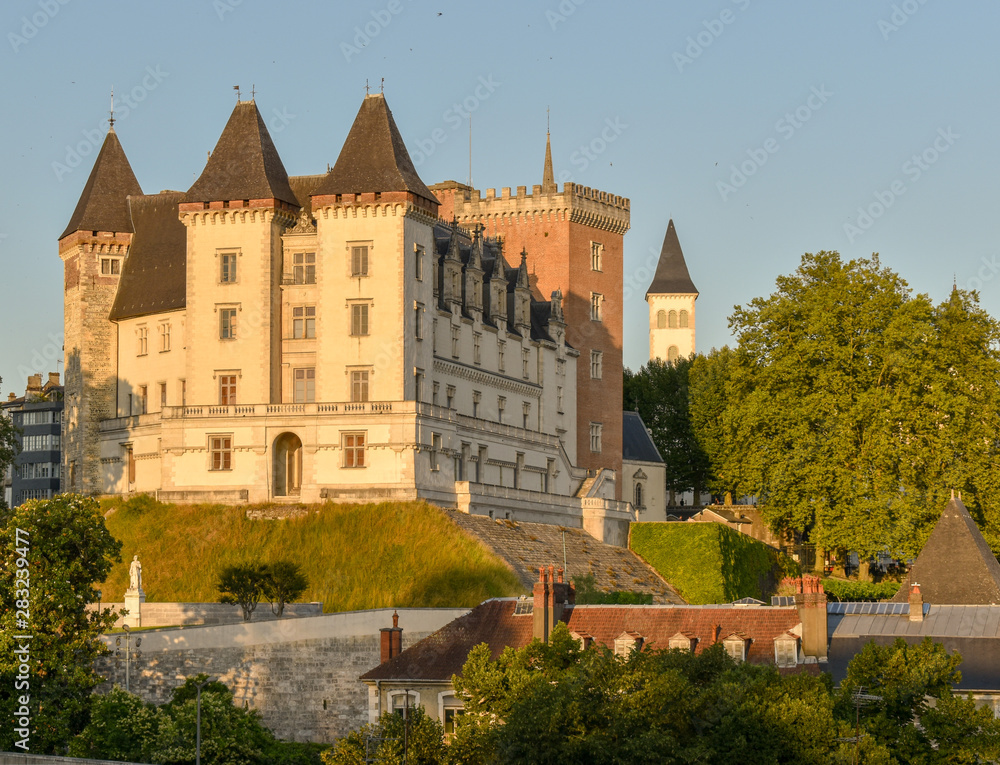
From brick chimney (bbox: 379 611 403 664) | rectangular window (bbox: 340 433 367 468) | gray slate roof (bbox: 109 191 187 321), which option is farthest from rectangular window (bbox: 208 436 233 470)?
brick chimney (bbox: 379 611 403 664)

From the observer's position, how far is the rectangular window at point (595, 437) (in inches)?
3607

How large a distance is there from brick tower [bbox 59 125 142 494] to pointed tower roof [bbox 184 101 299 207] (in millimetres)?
7280

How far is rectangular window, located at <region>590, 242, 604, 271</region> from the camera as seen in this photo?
93750mm

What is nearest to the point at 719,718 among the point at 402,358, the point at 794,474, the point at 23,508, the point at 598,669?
the point at 598,669

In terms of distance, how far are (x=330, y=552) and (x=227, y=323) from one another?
1179 centimetres

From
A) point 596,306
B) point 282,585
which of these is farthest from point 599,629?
point 596,306

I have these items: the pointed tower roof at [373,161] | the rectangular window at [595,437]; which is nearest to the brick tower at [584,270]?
the rectangular window at [595,437]

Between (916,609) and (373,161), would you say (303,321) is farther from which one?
(916,609)

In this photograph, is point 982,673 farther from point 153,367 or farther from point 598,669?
point 153,367

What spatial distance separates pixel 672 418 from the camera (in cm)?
10706

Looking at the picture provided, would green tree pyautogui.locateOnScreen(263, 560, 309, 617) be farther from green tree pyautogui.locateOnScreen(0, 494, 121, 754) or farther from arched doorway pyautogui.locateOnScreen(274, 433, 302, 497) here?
green tree pyautogui.locateOnScreen(0, 494, 121, 754)

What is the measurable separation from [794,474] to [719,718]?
134ft

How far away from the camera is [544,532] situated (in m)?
77.3

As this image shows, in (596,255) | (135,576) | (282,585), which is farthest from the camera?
(596,255)
